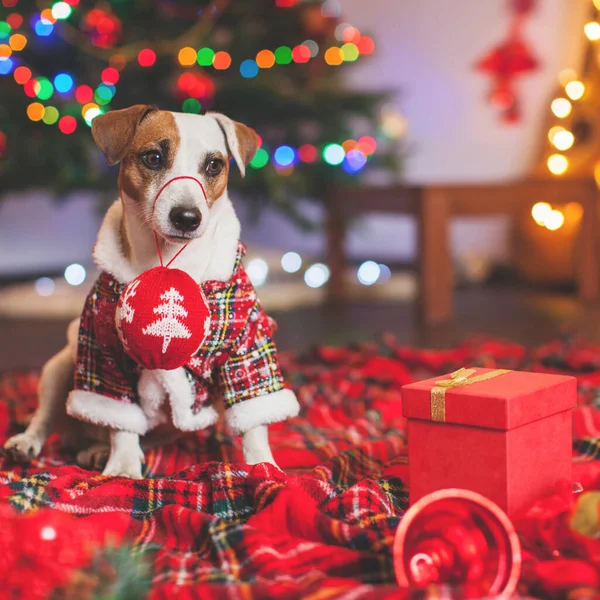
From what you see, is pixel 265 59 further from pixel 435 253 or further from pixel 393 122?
pixel 393 122

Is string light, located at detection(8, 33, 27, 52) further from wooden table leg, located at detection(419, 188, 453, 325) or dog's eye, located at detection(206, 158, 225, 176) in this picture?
dog's eye, located at detection(206, 158, 225, 176)

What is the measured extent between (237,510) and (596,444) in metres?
0.69

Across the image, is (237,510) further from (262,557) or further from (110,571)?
(110,571)

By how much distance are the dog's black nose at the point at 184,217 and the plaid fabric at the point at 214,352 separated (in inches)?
5.0

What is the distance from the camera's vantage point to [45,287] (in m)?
4.20

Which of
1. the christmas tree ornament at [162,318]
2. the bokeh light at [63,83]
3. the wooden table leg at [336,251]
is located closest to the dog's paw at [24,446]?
the christmas tree ornament at [162,318]

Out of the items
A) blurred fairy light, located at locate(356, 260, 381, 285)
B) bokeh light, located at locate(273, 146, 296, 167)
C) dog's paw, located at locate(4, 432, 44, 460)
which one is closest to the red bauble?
dog's paw, located at locate(4, 432, 44, 460)

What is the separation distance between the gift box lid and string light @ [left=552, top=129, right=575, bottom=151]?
12.6 feet

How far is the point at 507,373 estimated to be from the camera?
1253 mm

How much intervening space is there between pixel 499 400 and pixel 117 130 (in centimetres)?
78

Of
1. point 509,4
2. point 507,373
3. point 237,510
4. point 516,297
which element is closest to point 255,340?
point 237,510

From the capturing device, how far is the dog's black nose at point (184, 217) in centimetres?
131

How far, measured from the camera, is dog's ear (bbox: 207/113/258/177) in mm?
1493

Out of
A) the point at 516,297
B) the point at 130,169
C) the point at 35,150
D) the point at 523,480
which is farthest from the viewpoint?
the point at 516,297
